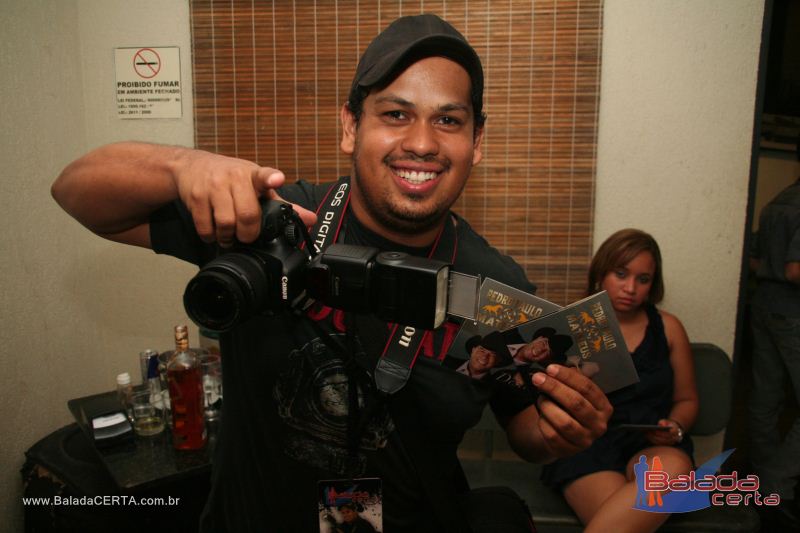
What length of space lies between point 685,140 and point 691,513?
4.51 feet

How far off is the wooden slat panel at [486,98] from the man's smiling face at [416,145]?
1.07 meters

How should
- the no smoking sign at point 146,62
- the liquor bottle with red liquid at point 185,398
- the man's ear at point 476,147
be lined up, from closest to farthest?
1. the man's ear at point 476,147
2. the liquor bottle with red liquid at point 185,398
3. the no smoking sign at point 146,62

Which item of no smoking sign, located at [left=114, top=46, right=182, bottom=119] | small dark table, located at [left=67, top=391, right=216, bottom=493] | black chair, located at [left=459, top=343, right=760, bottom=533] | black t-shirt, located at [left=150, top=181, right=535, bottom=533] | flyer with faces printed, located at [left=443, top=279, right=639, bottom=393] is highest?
no smoking sign, located at [left=114, top=46, right=182, bottom=119]

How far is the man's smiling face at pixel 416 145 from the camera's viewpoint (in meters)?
0.94

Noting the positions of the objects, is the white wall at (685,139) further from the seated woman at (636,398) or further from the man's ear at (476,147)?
the man's ear at (476,147)

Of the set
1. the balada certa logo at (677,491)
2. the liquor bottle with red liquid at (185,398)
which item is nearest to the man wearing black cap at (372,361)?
the liquor bottle with red liquid at (185,398)

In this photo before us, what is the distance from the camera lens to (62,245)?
1896mm

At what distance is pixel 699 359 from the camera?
1.82m

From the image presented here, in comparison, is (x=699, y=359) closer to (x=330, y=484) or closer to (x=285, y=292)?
(x=330, y=484)

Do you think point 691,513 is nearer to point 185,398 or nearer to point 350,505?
point 350,505

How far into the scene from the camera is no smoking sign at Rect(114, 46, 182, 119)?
2.02 meters

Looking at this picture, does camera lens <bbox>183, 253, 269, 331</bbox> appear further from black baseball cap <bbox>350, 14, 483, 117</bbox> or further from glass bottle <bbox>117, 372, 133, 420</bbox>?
glass bottle <bbox>117, 372, 133, 420</bbox>

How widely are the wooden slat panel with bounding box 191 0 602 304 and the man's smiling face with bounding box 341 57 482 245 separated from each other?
1.07m

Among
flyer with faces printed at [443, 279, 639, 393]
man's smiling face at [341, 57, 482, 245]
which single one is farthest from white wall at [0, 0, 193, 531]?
flyer with faces printed at [443, 279, 639, 393]
